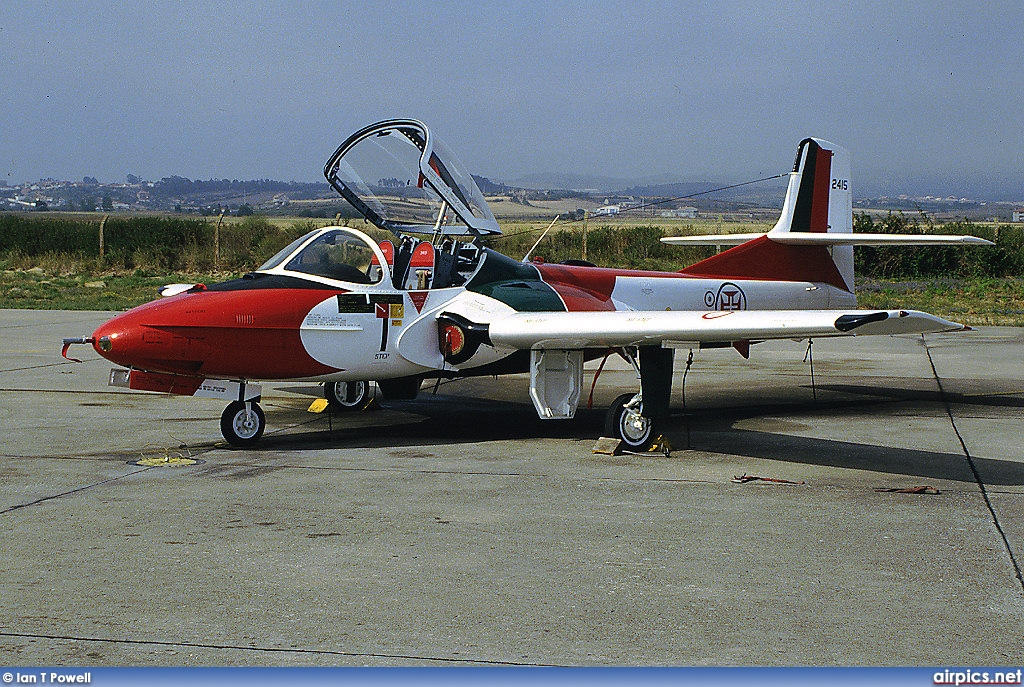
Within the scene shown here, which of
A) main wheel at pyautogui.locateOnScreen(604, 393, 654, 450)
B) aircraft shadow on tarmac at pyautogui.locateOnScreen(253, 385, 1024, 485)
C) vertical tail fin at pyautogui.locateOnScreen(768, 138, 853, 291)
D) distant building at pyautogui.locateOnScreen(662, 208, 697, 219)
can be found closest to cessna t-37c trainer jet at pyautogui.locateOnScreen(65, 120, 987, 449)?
main wheel at pyautogui.locateOnScreen(604, 393, 654, 450)

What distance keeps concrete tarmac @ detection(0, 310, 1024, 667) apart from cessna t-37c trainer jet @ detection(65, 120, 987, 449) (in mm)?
634

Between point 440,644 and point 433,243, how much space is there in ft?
20.7

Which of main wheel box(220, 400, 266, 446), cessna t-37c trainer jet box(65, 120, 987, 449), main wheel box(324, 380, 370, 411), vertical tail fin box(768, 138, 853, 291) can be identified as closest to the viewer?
cessna t-37c trainer jet box(65, 120, 987, 449)

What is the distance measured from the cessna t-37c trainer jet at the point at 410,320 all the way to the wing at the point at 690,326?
2 centimetres

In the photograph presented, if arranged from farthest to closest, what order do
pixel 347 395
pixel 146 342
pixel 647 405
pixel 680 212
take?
pixel 680 212
pixel 347 395
pixel 647 405
pixel 146 342

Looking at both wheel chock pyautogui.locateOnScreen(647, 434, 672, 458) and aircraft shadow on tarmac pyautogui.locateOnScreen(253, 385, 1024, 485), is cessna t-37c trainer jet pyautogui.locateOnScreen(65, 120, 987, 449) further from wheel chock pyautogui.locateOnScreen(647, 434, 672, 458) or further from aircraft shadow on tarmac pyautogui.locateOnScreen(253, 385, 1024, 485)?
aircraft shadow on tarmac pyautogui.locateOnScreen(253, 385, 1024, 485)

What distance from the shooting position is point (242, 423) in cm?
939

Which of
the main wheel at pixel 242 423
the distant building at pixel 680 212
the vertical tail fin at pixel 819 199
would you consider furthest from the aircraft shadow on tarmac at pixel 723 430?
the distant building at pixel 680 212

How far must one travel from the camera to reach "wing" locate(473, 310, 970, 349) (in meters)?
7.72

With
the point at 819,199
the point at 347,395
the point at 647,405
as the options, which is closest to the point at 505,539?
the point at 647,405

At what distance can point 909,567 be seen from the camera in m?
5.74

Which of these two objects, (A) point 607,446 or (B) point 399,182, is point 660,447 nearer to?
(A) point 607,446

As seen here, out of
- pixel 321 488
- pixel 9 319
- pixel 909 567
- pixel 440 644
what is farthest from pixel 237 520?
pixel 9 319

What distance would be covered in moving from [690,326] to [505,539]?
3.08 m
